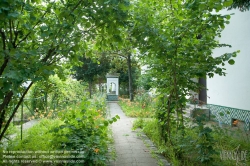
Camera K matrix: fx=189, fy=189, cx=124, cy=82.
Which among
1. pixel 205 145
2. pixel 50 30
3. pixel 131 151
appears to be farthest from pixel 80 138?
pixel 205 145

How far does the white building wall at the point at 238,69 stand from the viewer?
614cm

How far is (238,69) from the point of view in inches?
256

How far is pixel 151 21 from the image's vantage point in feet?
9.25

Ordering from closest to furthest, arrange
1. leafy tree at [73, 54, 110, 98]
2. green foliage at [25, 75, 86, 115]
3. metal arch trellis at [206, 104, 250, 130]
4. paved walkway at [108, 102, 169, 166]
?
paved walkway at [108, 102, 169, 166] < metal arch trellis at [206, 104, 250, 130] < green foliage at [25, 75, 86, 115] < leafy tree at [73, 54, 110, 98]

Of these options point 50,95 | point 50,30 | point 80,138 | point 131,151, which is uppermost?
point 50,30

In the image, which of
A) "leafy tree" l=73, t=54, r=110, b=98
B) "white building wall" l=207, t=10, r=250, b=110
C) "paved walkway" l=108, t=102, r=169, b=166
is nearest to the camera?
"paved walkway" l=108, t=102, r=169, b=166

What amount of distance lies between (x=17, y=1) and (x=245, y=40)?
668 centimetres

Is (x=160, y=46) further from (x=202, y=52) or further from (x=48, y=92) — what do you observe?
(x=48, y=92)

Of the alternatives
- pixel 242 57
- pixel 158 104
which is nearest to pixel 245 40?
pixel 242 57

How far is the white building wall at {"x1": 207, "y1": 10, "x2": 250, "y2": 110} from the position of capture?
20.2ft

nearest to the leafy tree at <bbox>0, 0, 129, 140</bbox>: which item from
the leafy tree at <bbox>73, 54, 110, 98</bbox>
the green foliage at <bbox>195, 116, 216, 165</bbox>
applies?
the green foliage at <bbox>195, 116, 216, 165</bbox>

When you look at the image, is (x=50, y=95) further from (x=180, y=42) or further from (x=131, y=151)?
(x=180, y=42)

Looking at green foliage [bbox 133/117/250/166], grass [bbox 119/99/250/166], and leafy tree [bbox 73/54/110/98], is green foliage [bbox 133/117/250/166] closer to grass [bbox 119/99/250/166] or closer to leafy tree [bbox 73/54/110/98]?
grass [bbox 119/99/250/166]

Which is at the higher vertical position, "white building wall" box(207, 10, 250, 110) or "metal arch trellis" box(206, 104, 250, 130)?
"white building wall" box(207, 10, 250, 110)
